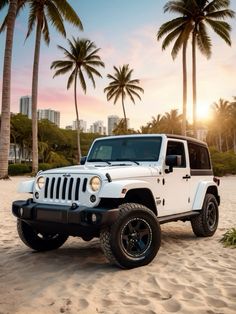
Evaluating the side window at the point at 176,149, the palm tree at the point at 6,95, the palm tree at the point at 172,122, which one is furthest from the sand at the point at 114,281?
the palm tree at the point at 172,122

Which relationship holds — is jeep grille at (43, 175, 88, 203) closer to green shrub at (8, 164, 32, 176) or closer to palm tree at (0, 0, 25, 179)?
palm tree at (0, 0, 25, 179)

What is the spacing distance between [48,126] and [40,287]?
2272 inches

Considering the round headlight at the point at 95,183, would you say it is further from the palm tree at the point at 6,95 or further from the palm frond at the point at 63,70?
the palm frond at the point at 63,70

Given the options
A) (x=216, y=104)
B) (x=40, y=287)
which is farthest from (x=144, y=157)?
(x=216, y=104)

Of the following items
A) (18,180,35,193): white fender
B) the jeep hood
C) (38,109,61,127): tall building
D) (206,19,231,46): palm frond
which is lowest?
(18,180,35,193): white fender

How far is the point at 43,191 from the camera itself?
207 inches

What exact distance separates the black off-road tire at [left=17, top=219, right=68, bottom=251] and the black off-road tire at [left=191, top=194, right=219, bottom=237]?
2.41 meters

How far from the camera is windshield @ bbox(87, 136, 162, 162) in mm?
5938

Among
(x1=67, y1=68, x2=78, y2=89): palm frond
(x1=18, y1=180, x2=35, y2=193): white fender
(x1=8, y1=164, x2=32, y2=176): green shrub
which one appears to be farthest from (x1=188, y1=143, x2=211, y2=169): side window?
(x1=67, y1=68, x2=78, y2=89): palm frond

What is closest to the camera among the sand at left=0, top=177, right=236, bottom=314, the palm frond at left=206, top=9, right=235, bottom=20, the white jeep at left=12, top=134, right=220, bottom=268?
the sand at left=0, top=177, right=236, bottom=314

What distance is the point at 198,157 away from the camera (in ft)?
23.4

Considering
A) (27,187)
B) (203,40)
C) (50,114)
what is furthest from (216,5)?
(50,114)

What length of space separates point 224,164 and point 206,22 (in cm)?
1330

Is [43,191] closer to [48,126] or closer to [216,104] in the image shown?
[48,126]
